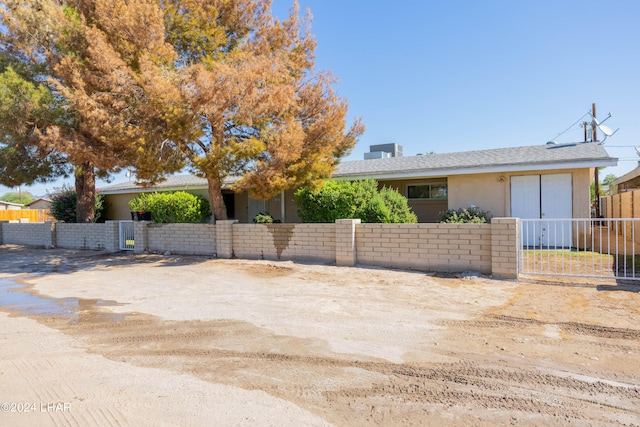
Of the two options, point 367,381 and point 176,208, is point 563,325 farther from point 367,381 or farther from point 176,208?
point 176,208

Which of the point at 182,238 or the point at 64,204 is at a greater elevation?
the point at 64,204

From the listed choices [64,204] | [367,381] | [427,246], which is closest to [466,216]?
[427,246]

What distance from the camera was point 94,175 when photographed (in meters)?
19.4

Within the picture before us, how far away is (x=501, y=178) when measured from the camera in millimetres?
14344

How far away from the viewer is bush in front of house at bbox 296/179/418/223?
39.6ft

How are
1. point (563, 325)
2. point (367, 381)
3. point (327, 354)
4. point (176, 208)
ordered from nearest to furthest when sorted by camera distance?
point (367, 381) < point (327, 354) < point (563, 325) < point (176, 208)

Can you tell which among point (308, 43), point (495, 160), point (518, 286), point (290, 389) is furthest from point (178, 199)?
point (290, 389)

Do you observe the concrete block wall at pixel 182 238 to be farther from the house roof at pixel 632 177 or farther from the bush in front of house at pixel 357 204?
the house roof at pixel 632 177

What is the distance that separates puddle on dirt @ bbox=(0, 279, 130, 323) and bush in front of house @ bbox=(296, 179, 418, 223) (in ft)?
23.1

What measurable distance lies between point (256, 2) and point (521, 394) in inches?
573

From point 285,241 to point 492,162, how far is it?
25.2 ft

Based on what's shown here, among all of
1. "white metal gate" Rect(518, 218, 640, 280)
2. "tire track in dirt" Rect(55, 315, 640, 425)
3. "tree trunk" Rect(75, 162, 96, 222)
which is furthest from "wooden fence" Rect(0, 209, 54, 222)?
"white metal gate" Rect(518, 218, 640, 280)

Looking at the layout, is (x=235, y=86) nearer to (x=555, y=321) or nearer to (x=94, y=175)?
(x=555, y=321)

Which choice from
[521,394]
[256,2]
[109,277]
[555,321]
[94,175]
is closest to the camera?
[521,394]
